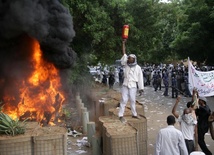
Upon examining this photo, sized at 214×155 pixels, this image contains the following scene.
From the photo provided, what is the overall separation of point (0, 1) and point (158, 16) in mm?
10712

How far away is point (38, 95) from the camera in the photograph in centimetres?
1066

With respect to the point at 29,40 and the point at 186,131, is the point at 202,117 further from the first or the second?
the point at 29,40

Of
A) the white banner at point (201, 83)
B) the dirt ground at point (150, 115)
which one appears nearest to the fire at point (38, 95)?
the dirt ground at point (150, 115)

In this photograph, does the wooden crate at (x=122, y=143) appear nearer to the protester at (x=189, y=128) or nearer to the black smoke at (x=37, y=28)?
the protester at (x=189, y=128)

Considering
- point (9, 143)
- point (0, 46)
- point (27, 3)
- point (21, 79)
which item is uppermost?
point (27, 3)

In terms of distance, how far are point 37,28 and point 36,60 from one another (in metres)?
1.55

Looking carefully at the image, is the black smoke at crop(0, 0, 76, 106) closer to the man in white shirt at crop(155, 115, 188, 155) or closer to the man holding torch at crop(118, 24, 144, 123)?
the man holding torch at crop(118, 24, 144, 123)

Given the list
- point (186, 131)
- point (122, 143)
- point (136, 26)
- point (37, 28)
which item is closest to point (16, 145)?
point (122, 143)

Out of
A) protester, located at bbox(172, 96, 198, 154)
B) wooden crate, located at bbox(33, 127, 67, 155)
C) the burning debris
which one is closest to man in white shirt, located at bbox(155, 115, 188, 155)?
protester, located at bbox(172, 96, 198, 154)

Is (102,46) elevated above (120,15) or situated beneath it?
situated beneath

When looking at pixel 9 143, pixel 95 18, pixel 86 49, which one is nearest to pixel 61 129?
pixel 9 143

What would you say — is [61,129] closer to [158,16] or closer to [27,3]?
[27,3]

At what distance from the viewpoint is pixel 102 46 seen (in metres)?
17.2

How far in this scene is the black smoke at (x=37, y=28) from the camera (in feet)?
32.4
